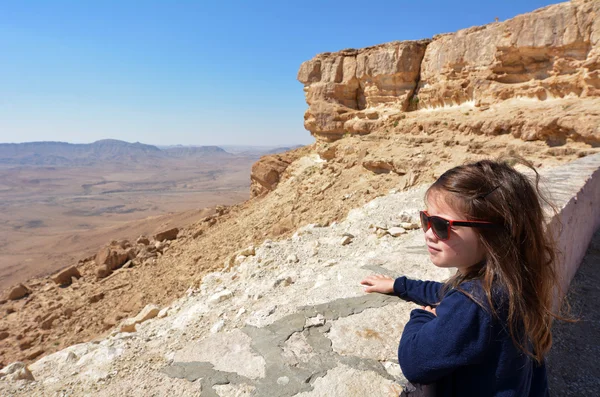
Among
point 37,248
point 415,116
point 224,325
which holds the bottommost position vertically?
point 37,248

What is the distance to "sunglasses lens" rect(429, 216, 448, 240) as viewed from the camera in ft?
4.24

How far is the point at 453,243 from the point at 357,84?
1434 cm

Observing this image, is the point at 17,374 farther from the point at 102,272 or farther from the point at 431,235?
the point at 102,272

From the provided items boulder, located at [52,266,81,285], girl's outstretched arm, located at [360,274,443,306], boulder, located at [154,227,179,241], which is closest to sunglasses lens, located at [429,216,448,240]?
girl's outstretched arm, located at [360,274,443,306]

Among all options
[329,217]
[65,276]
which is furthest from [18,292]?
[329,217]

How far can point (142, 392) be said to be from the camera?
5.46 feet

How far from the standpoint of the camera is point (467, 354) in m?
1.10

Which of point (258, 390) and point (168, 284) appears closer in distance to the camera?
point (258, 390)

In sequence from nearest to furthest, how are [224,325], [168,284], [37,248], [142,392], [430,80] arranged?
[142,392], [224,325], [168,284], [430,80], [37,248]

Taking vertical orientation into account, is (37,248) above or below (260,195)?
below

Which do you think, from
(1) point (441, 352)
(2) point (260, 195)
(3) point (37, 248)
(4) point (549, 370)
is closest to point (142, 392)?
(1) point (441, 352)

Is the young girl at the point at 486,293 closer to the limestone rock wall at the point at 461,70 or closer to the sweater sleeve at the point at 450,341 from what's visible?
the sweater sleeve at the point at 450,341

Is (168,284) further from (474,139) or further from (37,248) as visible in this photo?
(37,248)

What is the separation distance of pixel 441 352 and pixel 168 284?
303 inches
